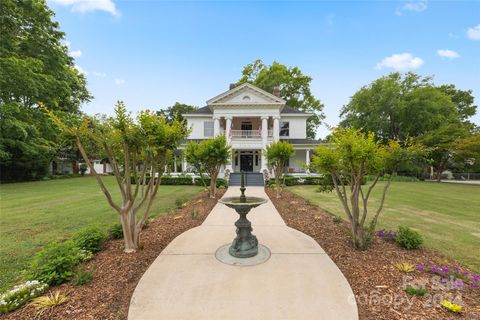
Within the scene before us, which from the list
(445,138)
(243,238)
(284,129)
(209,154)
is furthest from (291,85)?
(243,238)

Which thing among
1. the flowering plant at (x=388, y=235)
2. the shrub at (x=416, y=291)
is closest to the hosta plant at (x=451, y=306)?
the shrub at (x=416, y=291)

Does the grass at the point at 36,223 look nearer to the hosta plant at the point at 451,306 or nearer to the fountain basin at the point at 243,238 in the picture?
the fountain basin at the point at 243,238

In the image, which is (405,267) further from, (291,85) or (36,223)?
(291,85)

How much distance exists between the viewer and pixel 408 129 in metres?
27.7

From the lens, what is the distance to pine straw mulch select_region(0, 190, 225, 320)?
253 cm

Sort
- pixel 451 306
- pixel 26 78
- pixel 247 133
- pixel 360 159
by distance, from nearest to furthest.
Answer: pixel 451 306, pixel 360 159, pixel 26 78, pixel 247 133

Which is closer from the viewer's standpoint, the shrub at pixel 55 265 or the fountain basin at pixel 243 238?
the shrub at pixel 55 265

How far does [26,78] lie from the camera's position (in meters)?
14.3

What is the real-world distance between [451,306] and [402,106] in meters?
31.7

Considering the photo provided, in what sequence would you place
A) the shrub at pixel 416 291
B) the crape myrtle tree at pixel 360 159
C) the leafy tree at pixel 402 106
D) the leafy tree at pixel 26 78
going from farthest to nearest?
Answer: the leafy tree at pixel 402 106 → the leafy tree at pixel 26 78 → the crape myrtle tree at pixel 360 159 → the shrub at pixel 416 291

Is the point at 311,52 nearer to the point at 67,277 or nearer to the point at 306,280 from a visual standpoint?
the point at 306,280

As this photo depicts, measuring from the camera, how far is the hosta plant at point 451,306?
248 cm

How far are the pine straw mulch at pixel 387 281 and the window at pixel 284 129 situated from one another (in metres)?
17.8

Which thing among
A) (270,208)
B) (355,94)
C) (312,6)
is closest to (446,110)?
(355,94)
